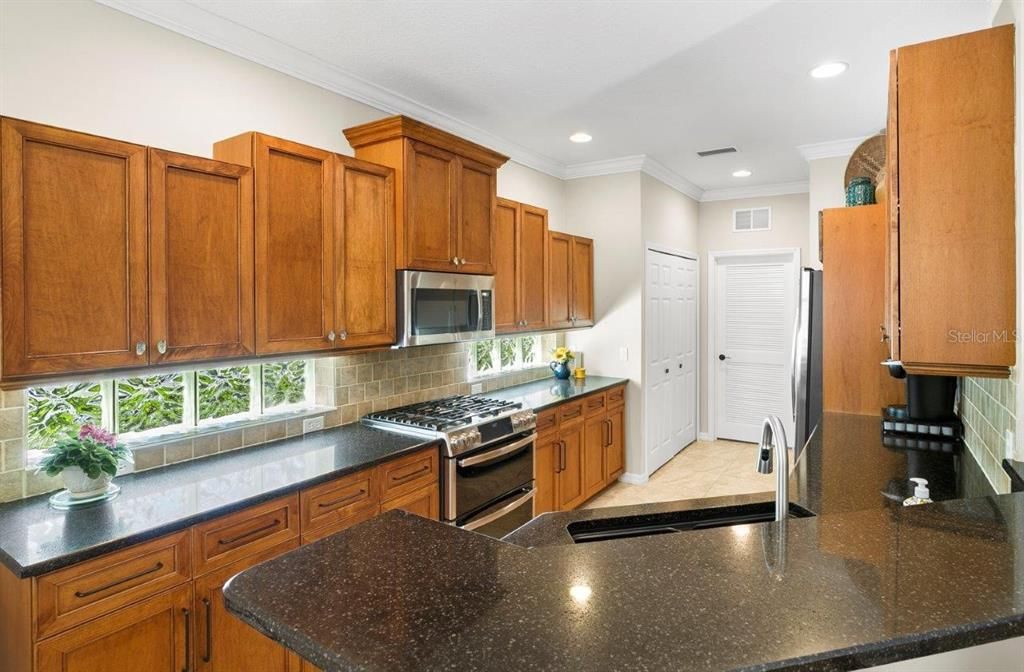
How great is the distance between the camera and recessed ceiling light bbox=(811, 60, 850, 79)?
2996mm

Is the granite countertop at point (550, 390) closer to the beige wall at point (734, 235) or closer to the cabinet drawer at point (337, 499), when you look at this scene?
the cabinet drawer at point (337, 499)

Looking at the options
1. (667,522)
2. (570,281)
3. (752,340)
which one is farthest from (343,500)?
(752,340)

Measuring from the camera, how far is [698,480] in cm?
505

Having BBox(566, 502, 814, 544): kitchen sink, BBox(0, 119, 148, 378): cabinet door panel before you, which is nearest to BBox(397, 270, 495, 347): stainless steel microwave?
BBox(0, 119, 148, 378): cabinet door panel

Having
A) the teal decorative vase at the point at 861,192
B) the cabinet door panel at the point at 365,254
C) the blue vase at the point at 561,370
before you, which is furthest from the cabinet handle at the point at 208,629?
the teal decorative vase at the point at 861,192

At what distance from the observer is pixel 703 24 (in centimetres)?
256

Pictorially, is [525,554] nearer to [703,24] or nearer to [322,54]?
[703,24]

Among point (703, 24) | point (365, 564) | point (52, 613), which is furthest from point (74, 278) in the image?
point (703, 24)

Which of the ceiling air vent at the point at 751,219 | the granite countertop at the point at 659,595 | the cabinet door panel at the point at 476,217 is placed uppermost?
the ceiling air vent at the point at 751,219

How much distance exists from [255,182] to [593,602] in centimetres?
215

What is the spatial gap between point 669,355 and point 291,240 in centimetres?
398

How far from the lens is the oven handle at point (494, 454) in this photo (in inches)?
115

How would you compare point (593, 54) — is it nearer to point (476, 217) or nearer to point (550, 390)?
point (476, 217)

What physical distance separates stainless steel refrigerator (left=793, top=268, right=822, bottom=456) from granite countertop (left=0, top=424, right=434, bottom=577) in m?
2.25
